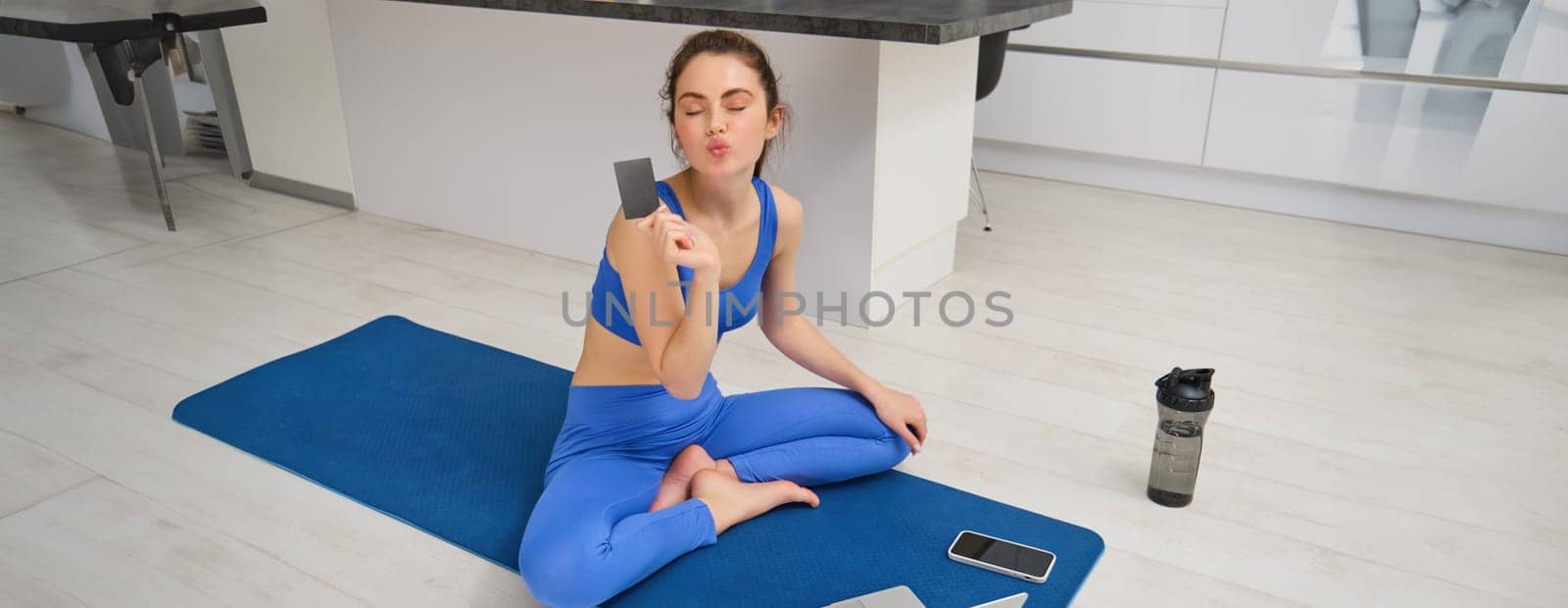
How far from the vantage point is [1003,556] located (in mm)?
1823

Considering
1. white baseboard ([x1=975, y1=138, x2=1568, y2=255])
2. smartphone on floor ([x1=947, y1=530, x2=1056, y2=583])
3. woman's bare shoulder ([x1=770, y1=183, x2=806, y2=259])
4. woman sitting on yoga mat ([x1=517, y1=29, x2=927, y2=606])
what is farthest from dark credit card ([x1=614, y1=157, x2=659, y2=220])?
white baseboard ([x1=975, y1=138, x2=1568, y2=255])

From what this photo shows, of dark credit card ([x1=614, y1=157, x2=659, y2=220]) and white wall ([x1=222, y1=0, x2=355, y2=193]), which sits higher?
dark credit card ([x1=614, y1=157, x2=659, y2=220])

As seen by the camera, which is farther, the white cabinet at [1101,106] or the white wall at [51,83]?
the white wall at [51,83]

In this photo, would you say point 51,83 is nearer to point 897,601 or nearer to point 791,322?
point 791,322

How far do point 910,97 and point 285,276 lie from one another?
6.11ft

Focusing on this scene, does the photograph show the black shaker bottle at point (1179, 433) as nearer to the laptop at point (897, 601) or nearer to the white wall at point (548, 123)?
the laptop at point (897, 601)

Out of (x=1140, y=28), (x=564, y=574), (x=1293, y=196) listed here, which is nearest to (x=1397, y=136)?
(x=1293, y=196)

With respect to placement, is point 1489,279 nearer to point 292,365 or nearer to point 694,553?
point 694,553

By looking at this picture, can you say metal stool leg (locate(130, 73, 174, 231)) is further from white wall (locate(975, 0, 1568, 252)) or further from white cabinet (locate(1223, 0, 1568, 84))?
white cabinet (locate(1223, 0, 1568, 84))

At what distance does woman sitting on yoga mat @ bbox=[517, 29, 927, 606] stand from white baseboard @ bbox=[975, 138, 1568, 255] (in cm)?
226

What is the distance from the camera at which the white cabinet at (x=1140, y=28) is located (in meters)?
3.62

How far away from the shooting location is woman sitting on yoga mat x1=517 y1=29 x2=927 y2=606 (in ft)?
5.24

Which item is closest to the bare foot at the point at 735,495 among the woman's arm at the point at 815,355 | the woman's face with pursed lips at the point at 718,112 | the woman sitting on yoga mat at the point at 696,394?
the woman sitting on yoga mat at the point at 696,394

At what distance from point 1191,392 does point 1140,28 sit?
2198mm
